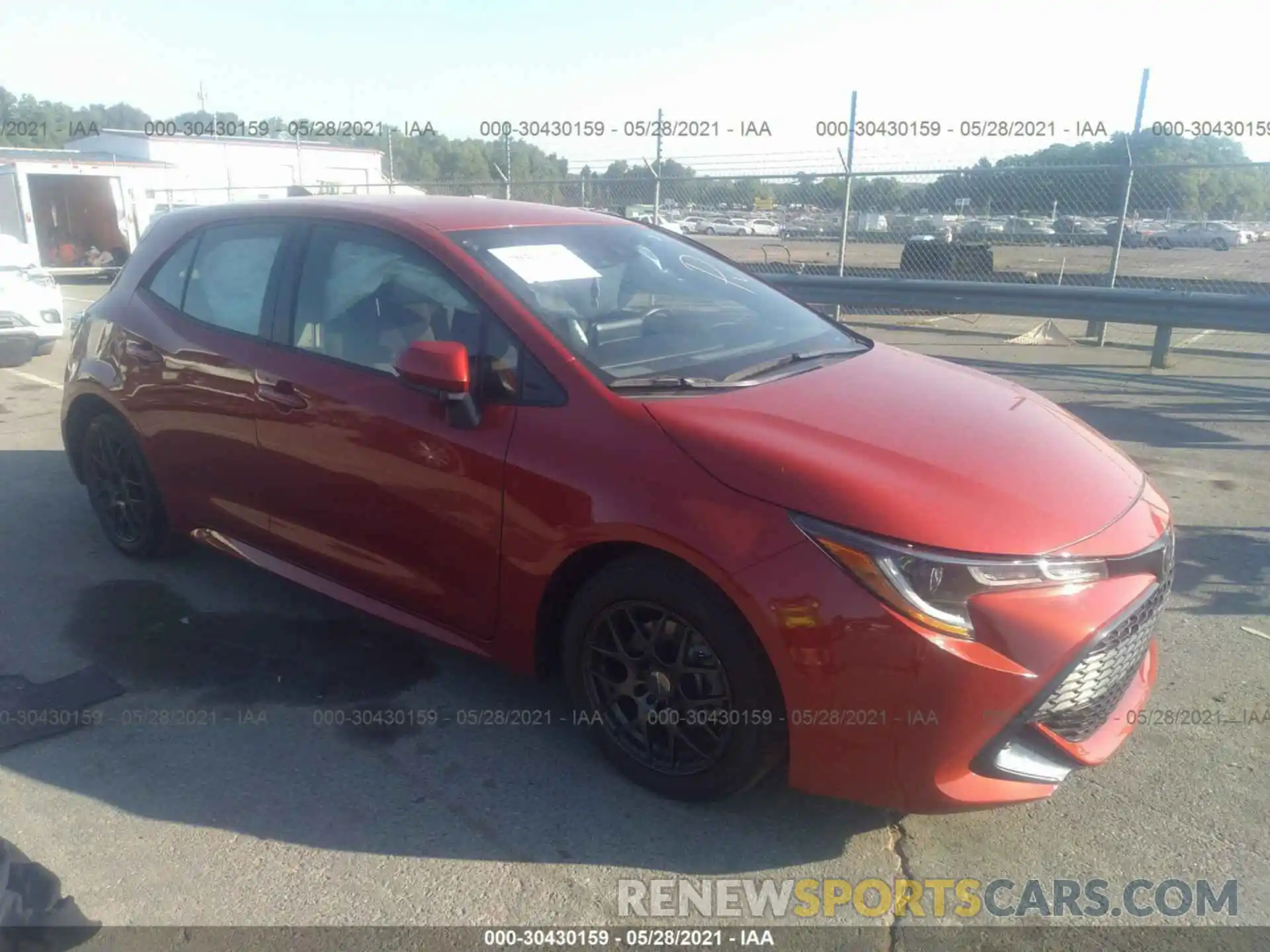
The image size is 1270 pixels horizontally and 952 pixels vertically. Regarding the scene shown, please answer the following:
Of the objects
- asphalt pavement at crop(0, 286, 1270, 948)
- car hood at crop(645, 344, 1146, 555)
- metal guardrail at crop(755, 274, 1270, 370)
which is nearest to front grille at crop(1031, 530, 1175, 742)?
car hood at crop(645, 344, 1146, 555)

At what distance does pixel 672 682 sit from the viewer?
2844mm

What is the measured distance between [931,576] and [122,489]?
12.6 feet

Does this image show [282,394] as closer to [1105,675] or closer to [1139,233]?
[1105,675]

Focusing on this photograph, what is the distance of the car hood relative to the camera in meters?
2.51

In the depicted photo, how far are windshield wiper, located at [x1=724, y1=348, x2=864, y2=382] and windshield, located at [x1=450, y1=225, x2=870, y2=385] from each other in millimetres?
10

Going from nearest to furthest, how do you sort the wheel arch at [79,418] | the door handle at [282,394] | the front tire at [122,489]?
1. the door handle at [282,394]
2. the front tire at [122,489]
3. the wheel arch at [79,418]

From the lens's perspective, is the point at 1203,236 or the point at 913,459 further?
the point at 1203,236

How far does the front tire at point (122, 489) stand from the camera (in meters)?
4.52

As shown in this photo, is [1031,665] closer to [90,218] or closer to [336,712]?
[336,712]

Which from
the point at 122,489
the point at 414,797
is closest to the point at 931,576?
the point at 414,797

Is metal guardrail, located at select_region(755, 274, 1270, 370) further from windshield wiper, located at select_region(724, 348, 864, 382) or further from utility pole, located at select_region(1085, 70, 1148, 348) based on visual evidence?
windshield wiper, located at select_region(724, 348, 864, 382)

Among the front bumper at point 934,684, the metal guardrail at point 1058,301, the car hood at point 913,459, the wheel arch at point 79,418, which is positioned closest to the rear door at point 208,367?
the wheel arch at point 79,418

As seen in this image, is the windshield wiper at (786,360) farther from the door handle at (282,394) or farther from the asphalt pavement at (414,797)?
the door handle at (282,394)

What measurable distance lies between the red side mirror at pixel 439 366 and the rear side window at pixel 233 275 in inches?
44.9
